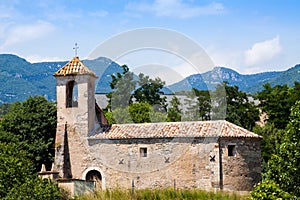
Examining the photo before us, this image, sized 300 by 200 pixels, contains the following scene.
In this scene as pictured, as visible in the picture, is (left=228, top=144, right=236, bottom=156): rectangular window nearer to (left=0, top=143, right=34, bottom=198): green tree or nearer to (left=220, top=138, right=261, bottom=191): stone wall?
(left=220, top=138, right=261, bottom=191): stone wall

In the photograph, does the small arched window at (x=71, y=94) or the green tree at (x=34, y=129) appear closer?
the small arched window at (x=71, y=94)

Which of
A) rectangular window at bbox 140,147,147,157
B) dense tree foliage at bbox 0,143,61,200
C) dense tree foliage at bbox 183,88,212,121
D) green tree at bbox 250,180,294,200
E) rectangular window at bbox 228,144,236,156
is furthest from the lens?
dense tree foliage at bbox 183,88,212,121

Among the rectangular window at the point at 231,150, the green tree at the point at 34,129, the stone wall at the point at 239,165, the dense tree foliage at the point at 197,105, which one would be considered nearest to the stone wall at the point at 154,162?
the stone wall at the point at 239,165

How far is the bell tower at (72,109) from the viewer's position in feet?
94.2

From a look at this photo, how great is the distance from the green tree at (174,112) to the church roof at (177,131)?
15.5 metres

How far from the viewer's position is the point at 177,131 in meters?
27.0

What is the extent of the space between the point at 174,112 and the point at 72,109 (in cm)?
1737

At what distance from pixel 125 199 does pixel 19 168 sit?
4.79m

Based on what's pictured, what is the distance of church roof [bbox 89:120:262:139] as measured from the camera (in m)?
26.4

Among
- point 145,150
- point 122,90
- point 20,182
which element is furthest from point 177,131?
point 122,90

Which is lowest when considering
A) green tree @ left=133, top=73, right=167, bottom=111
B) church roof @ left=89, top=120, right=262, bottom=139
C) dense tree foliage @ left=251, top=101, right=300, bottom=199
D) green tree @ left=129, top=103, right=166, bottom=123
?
dense tree foliage @ left=251, top=101, right=300, bottom=199

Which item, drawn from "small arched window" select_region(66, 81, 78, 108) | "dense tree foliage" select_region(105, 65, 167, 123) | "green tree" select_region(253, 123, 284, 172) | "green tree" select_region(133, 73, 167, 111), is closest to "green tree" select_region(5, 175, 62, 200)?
"small arched window" select_region(66, 81, 78, 108)

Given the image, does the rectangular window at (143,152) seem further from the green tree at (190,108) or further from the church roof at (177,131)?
the green tree at (190,108)

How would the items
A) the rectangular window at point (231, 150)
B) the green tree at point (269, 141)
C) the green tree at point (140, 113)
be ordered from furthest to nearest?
1. the green tree at point (140, 113)
2. the green tree at point (269, 141)
3. the rectangular window at point (231, 150)
